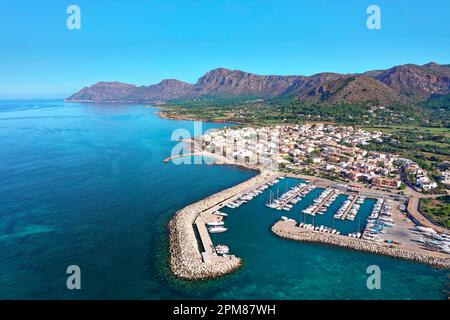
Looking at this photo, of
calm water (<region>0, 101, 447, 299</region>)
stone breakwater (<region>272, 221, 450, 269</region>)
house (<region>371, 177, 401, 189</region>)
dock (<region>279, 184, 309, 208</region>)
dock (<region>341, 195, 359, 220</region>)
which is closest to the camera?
calm water (<region>0, 101, 447, 299</region>)

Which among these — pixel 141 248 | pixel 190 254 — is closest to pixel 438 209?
pixel 190 254

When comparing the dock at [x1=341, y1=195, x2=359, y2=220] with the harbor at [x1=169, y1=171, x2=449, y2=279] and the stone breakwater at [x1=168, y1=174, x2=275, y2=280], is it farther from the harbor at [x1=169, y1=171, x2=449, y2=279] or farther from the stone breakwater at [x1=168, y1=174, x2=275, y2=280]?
the stone breakwater at [x1=168, y1=174, x2=275, y2=280]

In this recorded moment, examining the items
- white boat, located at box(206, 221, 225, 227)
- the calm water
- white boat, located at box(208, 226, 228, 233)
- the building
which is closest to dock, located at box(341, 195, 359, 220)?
the calm water

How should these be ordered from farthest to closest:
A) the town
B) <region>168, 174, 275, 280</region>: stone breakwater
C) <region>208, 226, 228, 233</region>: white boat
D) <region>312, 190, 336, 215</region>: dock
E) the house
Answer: the town
the house
<region>312, 190, 336, 215</region>: dock
<region>208, 226, 228, 233</region>: white boat
<region>168, 174, 275, 280</region>: stone breakwater

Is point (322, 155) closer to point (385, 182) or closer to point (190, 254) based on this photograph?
point (385, 182)

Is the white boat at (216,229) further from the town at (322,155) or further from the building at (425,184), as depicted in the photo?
the building at (425,184)

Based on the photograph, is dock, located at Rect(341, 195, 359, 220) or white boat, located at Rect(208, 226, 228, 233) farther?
dock, located at Rect(341, 195, 359, 220)

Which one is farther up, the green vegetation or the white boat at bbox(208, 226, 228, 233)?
the green vegetation

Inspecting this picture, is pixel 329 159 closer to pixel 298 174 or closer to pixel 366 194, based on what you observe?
pixel 298 174
